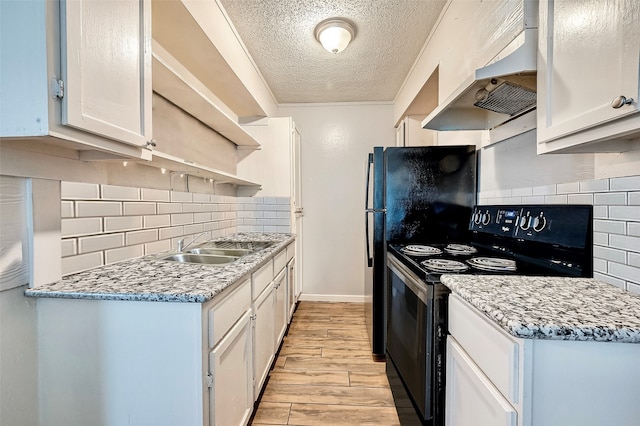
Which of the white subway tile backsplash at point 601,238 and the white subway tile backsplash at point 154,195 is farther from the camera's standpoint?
the white subway tile backsplash at point 154,195

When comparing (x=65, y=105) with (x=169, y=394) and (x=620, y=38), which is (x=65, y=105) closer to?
(x=169, y=394)

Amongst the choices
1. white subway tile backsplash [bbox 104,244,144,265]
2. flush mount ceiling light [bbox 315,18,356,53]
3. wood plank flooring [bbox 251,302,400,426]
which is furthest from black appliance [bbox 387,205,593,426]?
flush mount ceiling light [bbox 315,18,356,53]

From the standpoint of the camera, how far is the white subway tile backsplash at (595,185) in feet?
3.45

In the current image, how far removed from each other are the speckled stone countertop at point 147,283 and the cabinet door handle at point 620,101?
1238 millimetres

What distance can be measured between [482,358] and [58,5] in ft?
4.88

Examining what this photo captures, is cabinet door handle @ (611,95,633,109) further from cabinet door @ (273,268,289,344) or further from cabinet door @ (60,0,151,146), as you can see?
cabinet door @ (273,268,289,344)

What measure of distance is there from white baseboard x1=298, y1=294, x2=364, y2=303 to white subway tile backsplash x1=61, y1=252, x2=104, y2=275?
8.65 ft

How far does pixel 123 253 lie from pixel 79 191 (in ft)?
1.23

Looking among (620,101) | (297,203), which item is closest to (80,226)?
(620,101)

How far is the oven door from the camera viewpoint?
3.74 ft

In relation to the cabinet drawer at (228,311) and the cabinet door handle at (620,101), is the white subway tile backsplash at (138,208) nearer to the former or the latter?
the cabinet drawer at (228,311)

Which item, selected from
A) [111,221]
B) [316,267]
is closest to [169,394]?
[111,221]

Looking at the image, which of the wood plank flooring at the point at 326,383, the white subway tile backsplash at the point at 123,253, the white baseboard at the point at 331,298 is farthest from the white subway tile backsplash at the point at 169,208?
the white baseboard at the point at 331,298

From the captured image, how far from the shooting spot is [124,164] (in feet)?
4.78
